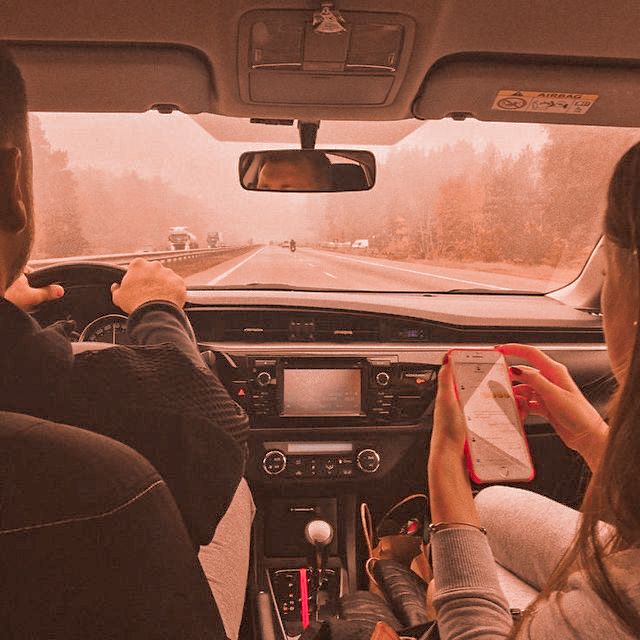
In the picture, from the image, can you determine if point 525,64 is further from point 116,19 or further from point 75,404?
point 75,404

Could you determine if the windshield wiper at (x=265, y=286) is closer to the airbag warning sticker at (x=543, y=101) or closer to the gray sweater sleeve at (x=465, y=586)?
the airbag warning sticker at (x=543, y=101)

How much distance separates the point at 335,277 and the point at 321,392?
1.15 meters

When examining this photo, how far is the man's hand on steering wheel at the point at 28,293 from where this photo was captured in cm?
243

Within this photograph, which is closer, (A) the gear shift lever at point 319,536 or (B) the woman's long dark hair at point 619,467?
(B) the woman's long dark hair at point 619,467

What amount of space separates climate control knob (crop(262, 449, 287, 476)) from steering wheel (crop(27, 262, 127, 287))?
130cm

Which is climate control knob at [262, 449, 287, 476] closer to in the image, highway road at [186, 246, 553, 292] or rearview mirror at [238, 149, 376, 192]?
highway road at [186, 246, 553, 292]

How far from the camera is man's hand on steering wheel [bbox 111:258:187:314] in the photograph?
1.96 meters

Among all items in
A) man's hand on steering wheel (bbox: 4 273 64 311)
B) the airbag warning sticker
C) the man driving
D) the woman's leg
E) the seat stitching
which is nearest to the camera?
the seat stitching

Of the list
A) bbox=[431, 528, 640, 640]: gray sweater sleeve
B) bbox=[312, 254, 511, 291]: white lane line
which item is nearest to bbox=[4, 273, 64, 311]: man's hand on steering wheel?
bbox=[431, 528, 640, 640]: gray sweater sleeve

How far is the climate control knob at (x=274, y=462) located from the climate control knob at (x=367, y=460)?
430mm

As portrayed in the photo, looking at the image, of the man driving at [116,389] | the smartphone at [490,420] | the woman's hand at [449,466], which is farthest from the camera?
the smartphone at [490,420]

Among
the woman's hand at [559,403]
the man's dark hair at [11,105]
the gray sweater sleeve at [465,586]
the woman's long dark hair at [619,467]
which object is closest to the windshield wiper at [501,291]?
the woman's hand at [559,403]

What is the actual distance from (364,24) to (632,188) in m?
1.54

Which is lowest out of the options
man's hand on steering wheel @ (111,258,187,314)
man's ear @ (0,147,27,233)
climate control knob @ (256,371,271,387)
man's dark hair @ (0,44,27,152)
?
climate control knob @ (256,371,271,387)
